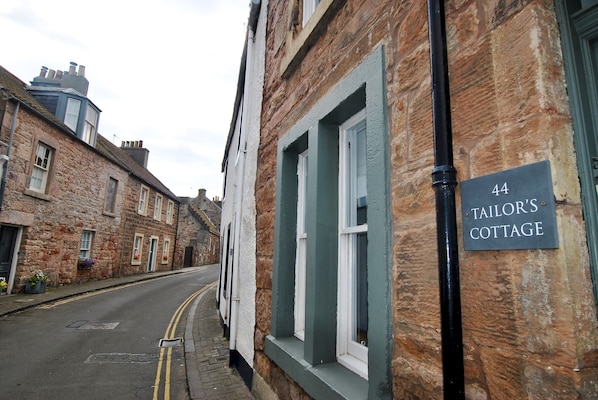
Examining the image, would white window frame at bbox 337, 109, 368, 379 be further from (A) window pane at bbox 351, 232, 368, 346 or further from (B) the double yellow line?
(B) the double yellow line

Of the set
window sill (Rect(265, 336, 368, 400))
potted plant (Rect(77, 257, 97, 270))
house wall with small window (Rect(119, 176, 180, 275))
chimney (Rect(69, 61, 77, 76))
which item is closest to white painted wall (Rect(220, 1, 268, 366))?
window sill (Rect(265, 336, 368, 400))

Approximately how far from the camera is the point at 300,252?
3.45 meters

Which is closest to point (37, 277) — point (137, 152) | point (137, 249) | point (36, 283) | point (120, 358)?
point (36, 283)

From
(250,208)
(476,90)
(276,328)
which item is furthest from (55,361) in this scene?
(476,90)

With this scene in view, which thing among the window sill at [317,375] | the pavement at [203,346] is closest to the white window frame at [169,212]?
the pavement at [203,346]

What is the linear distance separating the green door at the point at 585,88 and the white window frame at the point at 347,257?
4.60ft

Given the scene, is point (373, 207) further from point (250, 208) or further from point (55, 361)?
point (55, 361)

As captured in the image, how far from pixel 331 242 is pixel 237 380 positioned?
299 cm

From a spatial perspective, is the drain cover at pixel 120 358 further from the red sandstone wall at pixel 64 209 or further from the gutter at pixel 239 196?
the red sandstone wall at pixel 64 209

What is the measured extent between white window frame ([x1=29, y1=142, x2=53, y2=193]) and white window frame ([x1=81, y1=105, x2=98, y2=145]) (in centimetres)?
266

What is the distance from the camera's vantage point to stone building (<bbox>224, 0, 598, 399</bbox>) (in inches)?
46.7

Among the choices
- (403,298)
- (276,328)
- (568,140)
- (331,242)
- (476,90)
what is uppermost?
(476,90)

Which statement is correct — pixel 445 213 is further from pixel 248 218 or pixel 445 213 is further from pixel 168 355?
pixel 168 355

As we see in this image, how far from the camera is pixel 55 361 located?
548 centimetres
